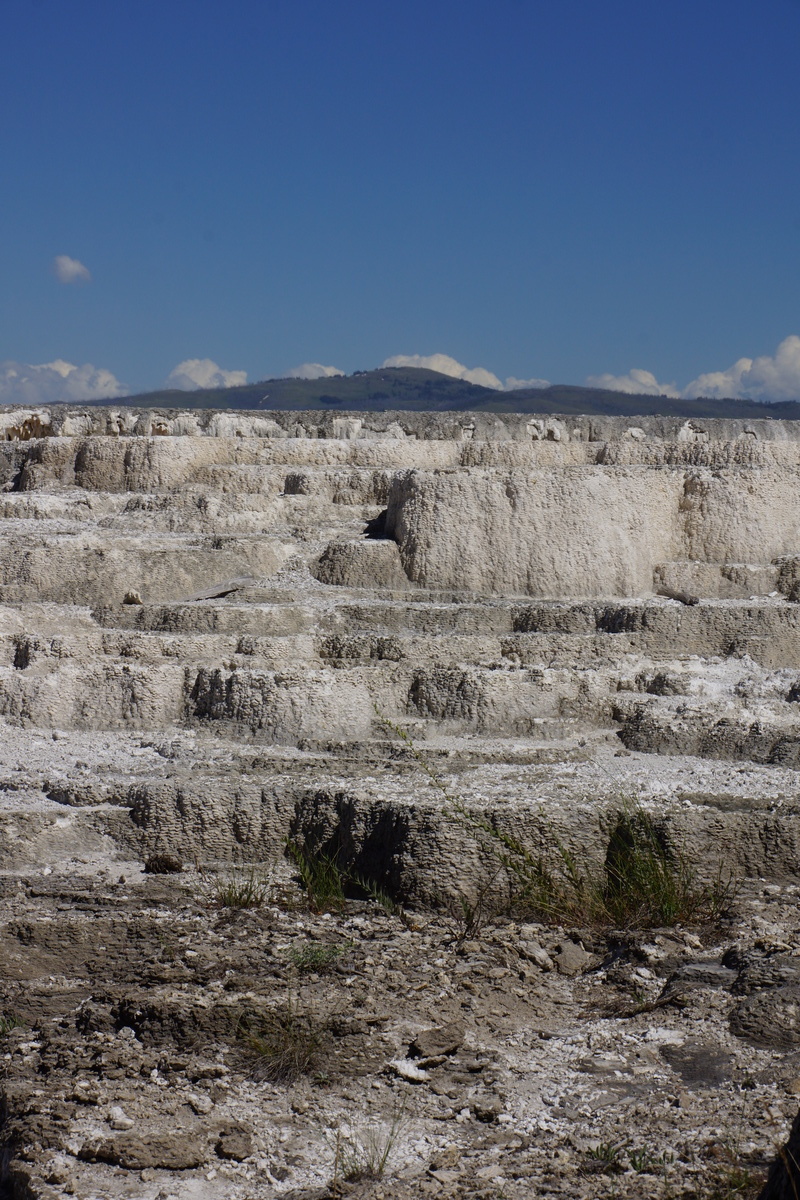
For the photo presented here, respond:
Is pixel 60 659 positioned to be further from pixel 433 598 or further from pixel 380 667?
pixel 433 598

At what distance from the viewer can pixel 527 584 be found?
7094mm

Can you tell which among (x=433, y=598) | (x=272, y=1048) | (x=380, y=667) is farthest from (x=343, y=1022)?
(x=433, y=598)

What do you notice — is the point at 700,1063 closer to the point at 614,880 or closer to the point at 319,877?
the point at 614,880

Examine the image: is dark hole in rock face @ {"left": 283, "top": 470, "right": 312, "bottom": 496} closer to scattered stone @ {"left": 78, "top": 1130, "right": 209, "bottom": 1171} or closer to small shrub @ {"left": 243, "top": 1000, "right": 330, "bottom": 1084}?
small shrub @ {"left": 243, "top": 1000, "right": 330, "bottom": 1084}

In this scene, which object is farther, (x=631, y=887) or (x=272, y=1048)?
(x=631, y=887)

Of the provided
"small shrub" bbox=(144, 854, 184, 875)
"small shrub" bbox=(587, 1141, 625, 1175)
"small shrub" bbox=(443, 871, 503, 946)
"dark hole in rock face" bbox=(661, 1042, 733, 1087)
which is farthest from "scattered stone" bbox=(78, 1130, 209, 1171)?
"small shrub" bbox=(144, 854, 184, 875)

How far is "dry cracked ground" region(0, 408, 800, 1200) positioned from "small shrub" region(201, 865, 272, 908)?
0.02 m

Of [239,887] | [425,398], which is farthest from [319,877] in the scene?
[425,398]

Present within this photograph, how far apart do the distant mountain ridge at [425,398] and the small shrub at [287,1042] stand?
51.9 m

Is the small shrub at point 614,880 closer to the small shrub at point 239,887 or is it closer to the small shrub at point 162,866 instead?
the small shrub at point 239,887

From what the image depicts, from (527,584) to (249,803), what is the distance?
3.00 m

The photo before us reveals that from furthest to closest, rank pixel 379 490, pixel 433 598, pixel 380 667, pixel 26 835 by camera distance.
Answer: pixel 379 490, pixel 433 598, pixel 380 667, pixel 26 835

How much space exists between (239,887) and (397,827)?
23.7 inches

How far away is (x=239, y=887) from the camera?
4.24 metres
